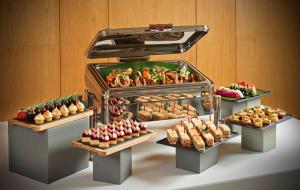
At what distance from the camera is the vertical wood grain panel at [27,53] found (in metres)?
4.88

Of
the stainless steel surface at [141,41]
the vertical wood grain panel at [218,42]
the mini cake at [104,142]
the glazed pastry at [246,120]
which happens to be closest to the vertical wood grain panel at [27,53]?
the stainless steel surface at [141,41]

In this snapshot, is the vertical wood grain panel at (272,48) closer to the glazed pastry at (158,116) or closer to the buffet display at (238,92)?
the buffet display at (238,92)

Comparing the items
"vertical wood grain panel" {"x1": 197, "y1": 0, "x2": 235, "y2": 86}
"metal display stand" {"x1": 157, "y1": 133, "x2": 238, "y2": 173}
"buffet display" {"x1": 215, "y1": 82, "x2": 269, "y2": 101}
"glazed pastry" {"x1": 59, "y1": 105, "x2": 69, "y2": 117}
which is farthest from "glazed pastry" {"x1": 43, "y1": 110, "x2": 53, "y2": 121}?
"vertical wood grain panel" {"x1": 197, "y1": 0, "x2": 235, "y2": 86}

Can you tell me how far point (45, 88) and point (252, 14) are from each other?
7.88ft

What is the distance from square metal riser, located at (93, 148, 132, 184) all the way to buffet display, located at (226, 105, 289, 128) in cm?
89

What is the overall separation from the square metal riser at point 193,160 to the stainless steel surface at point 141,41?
3.06ft

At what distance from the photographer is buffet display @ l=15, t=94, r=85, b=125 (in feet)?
9.42

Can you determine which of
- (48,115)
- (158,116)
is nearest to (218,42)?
(158,116)

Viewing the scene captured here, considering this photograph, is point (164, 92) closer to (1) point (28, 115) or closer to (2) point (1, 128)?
(1) point (28, 115)

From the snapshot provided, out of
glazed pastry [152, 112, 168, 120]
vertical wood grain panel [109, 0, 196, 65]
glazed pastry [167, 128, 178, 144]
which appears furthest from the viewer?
vertical wood grain panel [109, 0, 196, 65]

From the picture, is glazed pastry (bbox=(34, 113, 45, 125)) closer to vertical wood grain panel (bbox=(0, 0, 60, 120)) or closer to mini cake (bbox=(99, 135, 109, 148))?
mini cake (bbox=(99, 135, 109, 148))

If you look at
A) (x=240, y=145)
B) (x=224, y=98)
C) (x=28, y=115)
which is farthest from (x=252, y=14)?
(x=28, y=115)

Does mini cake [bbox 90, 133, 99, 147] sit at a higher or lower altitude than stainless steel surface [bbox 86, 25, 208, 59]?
lower

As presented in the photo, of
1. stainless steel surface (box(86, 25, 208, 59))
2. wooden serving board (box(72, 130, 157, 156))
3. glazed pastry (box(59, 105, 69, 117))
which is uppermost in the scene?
stainless steel surface (box(86, 25, 208, 59))
